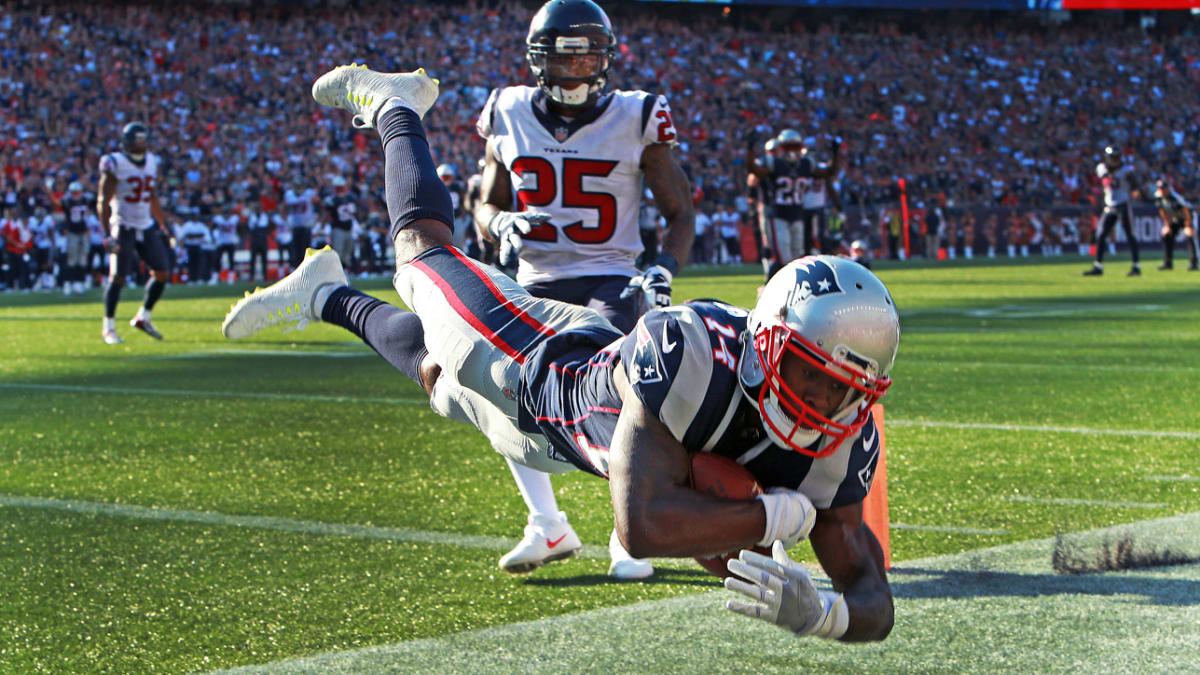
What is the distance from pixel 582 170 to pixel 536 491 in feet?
4.01

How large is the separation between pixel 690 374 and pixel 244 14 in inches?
1196

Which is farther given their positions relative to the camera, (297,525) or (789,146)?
(789,146)

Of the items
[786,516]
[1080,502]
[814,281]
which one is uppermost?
[814,281]

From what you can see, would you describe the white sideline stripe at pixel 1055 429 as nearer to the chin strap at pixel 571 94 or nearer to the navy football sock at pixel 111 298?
the chin strap at pixel 571 94

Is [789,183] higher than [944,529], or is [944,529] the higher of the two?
[789,183]

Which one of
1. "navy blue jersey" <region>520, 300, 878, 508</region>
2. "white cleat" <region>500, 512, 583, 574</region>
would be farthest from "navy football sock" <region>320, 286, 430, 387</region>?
"navy blue jersey" <region>520, 300, 878, 508</region>

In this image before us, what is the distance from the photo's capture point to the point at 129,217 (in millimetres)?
11594

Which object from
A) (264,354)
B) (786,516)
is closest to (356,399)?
(264,354)

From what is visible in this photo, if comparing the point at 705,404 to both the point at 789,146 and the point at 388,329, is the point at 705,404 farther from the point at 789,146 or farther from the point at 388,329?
the point at 789,146

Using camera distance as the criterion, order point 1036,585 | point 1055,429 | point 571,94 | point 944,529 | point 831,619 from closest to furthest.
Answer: point 831,619 < point 1036,585 < point 944,529 < point 571,94 < point 1055,429

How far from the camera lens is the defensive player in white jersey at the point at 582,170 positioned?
185 inches

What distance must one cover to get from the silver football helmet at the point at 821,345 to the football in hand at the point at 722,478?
0.11 metres

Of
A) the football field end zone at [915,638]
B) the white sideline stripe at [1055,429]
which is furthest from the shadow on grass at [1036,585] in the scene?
the white sideline stripe at [1055,429]

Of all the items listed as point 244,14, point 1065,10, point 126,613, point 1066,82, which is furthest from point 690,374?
point 1065,10
